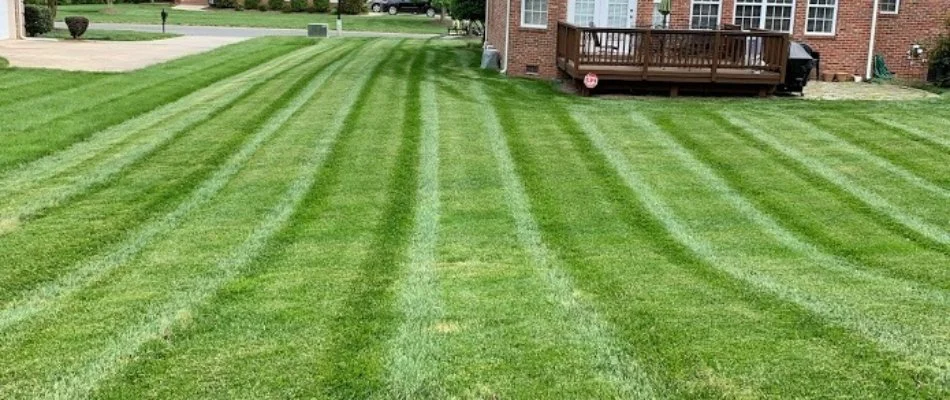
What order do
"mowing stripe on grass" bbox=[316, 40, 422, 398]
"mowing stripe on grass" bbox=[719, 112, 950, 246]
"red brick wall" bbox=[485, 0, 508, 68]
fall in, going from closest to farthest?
"mowing stripe on grass" bbox=[316, 40, 422, 398] → "mowing stripe on grass" bbox=[719, 112, 950, 246] → "red brick wall" bbox=[485, 0, 508, 68]

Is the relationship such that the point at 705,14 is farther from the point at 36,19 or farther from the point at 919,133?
the point at 36,19

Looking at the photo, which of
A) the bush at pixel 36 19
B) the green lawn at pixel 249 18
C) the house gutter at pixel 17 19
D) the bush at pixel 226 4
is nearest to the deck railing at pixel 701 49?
the house gutter at pixel 17 19

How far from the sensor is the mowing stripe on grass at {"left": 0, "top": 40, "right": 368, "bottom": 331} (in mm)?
5480

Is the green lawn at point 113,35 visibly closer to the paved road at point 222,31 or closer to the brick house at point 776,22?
the paved road at point 222,31

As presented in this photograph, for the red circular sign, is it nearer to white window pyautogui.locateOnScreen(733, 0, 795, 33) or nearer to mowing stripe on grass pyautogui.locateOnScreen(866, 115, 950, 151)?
mowing stripe on grass pyautogui.locateOnScreen(866, 115, 950, 151)

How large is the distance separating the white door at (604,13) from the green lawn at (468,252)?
5.28 metres

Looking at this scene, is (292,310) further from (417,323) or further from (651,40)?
(651,40)

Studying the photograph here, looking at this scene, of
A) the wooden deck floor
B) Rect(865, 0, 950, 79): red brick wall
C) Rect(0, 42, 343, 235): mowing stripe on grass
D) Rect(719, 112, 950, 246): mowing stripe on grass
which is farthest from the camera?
Rect(865, 0, 950, 79): red brick wall

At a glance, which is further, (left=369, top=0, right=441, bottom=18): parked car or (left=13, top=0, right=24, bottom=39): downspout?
(left=369, top=0, right=441, bottom=18): parked car

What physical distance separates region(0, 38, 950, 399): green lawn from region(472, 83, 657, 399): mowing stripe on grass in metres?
0.03

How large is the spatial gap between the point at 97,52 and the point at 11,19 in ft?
16.7

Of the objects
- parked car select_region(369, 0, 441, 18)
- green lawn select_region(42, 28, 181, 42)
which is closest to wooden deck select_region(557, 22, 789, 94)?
green lawn select_region(42, 28, 181, 42)

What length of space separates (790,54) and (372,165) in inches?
366

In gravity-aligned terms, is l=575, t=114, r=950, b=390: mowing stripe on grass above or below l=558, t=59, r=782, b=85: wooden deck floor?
below
